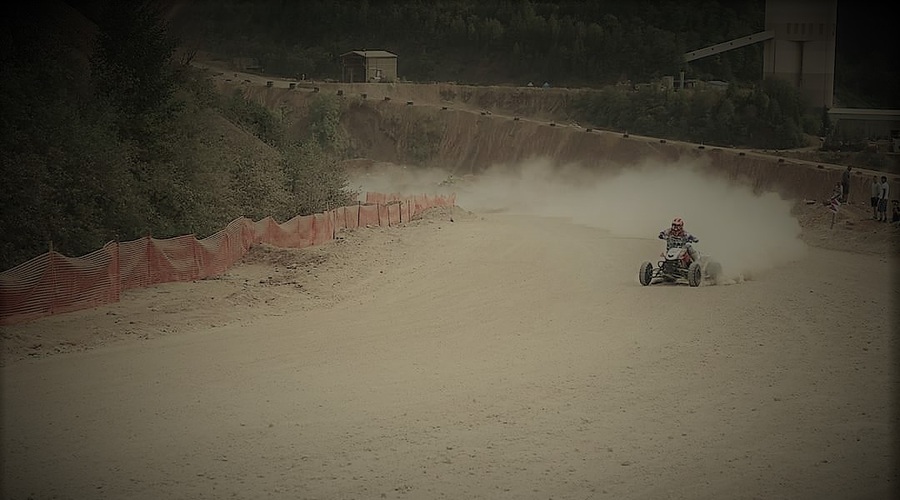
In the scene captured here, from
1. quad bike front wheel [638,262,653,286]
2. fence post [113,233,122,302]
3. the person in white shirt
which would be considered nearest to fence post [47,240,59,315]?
fence post [113,233,122,302]

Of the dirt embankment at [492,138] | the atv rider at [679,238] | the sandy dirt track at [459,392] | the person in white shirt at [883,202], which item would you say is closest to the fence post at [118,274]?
the sandy dirt track at [459,392]

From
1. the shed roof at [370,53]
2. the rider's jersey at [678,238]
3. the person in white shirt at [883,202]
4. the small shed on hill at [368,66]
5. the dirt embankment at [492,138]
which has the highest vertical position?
the shed roof at [370,53]

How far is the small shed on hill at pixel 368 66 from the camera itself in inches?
3172

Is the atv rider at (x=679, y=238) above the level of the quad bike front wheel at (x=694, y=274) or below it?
above

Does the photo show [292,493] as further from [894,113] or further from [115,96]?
[894,113]

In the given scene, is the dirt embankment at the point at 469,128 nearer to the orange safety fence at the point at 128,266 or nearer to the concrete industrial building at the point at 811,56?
the concrete industrial building at the point at 811,56

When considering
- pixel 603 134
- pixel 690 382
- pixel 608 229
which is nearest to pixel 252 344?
pixel 690 382

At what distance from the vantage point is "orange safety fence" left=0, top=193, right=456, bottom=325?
18.5m

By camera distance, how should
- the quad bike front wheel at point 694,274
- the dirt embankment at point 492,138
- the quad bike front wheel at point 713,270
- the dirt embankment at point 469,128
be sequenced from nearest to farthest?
the quad bike front wheel at point 694,274, the quad bike front wheel at point 713,270, the dirt embankment at point 492,138, the dirt embankment at point 469,128

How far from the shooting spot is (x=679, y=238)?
23.8 metres

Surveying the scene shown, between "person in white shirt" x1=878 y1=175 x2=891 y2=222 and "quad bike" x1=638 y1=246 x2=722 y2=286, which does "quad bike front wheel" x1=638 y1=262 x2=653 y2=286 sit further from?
"person in white shirt" x1=878 y1=175 x2=891 y2=222

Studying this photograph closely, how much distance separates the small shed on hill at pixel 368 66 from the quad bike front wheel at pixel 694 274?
5989 cm

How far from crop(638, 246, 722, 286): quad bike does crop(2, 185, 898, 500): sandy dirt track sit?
44cm

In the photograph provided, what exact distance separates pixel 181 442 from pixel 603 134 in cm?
5633
